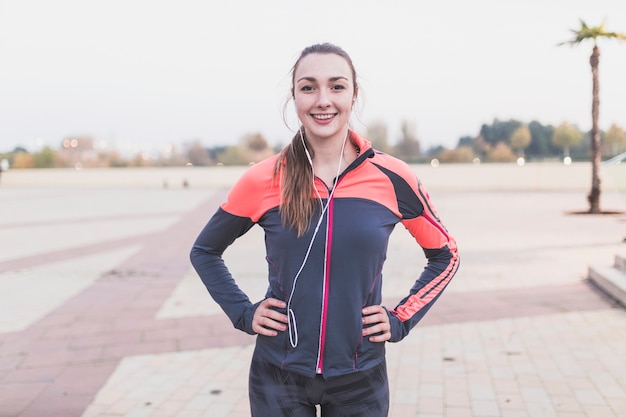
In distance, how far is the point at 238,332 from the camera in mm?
5305

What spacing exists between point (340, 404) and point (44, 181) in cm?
3486

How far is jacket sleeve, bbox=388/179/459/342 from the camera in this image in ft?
6.17

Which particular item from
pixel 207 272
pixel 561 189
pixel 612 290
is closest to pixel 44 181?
pixel 561 189

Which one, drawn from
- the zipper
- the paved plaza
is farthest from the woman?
the paved plaza

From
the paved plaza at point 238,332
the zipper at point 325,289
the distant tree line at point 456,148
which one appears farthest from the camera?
the distant tree line at point 456,148

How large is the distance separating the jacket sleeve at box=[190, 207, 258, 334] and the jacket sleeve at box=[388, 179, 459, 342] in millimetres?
472

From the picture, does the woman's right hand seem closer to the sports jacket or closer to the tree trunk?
the sports jacket

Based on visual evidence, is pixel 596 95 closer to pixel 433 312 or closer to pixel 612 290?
pixel 612 290

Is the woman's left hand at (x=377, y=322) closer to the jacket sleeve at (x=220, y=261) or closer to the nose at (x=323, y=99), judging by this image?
the jacket sleeve at (x=220, y=261)

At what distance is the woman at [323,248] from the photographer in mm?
1732

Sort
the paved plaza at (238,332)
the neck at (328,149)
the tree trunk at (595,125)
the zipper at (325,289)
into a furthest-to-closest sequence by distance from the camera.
Result: the tree trunk at (595,125) → the paved plaza at (238,332) → the neck at (328,149) → the zipper at (325,289)

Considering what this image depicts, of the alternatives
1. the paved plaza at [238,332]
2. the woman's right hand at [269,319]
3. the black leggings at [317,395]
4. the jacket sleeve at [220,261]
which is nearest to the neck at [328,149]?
the jacket sleeve at [220,261]

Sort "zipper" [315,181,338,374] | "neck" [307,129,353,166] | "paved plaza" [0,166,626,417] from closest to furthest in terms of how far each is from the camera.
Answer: "zipper" [315,181,338,374]
"neck" [307,129,353,166]
"paved plaza" [0,166,626,417]

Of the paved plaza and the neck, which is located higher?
the neck
